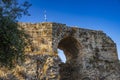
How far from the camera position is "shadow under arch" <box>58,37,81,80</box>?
22.5 metres

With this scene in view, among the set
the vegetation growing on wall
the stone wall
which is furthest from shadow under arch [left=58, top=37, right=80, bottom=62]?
the vegetation growing on wall

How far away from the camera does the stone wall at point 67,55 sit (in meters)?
19.6

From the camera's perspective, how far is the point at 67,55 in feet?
78.3

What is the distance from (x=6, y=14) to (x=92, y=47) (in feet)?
A: 35.9

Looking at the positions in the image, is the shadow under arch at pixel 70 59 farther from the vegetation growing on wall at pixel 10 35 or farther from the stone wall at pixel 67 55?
the vegetation growing on wall at pixel 10 35

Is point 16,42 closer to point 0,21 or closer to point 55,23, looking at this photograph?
point 0,21

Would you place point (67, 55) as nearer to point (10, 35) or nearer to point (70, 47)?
point (70, 47)

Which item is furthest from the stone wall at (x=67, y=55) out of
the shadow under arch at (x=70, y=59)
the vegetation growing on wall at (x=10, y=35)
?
the vegetation growing on wall at (x=10, y=35)

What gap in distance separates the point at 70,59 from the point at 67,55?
1.84 ft

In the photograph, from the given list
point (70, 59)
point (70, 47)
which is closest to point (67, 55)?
point (70, 59)

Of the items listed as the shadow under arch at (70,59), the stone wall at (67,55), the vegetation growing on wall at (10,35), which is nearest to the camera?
the vegetation growing on wall at (10,35)

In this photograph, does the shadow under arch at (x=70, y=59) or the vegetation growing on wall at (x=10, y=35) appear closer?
the vegetation growing on wall at (x=10, y=35)

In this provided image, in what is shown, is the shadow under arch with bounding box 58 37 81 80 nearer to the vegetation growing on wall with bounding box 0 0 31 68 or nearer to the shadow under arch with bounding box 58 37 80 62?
the shadow under arch with bounding box 58 37 80 62

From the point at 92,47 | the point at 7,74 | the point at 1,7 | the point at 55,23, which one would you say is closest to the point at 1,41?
the point at 1,7
